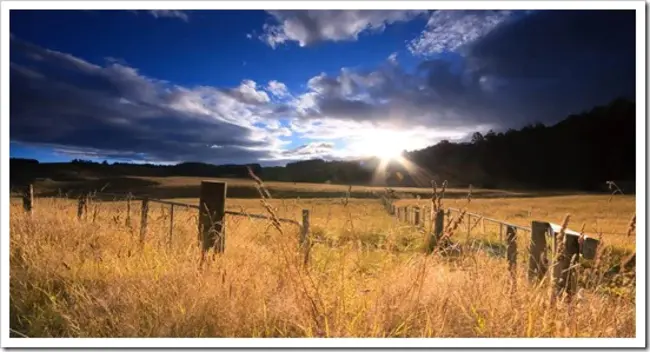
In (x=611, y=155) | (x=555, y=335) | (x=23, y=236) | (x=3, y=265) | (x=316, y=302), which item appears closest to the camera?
(x=555, y=335)

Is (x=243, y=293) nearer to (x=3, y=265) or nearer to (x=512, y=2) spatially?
(x=3, y=265)

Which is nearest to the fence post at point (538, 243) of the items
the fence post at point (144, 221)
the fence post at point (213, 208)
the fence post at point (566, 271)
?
the fence post at point (566, 271)

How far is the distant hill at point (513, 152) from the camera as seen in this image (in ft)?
12.5

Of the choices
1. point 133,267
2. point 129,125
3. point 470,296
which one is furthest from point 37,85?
point 470,296

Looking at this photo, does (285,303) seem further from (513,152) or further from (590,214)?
(590,214)

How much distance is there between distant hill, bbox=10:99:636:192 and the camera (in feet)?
12.5

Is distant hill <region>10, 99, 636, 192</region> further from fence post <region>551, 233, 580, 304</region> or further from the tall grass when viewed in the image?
fence post <region>551, 233, 580, 304</region>

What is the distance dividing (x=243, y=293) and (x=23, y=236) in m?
3.31

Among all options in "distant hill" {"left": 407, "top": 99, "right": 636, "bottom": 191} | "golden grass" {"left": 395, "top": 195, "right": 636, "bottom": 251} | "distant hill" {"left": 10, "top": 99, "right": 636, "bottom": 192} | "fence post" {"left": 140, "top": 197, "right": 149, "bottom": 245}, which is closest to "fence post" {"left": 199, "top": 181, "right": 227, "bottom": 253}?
"distant hill" {"left": 10, "top": 99, "right": 636, "bottom": 192}

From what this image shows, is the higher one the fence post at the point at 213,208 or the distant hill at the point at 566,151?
the distant hill at the point at 566,151

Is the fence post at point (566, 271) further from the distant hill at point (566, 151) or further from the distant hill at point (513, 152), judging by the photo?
the distant hill at point (513, 152)

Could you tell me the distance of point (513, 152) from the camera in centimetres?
636

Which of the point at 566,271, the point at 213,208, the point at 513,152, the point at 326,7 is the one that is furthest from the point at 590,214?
the point at 213,208

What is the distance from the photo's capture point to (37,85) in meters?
3.81
